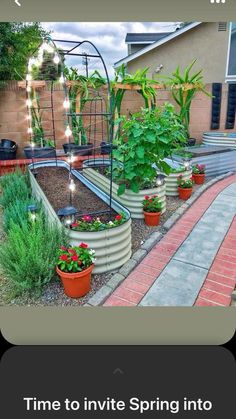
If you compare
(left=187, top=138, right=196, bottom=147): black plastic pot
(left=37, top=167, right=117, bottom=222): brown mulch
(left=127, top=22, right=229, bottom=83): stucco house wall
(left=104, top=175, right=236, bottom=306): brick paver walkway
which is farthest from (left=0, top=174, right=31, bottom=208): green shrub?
(left=127, top=22, right=229, bottom=83): stucco house wall

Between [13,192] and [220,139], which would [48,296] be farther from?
[220,139]

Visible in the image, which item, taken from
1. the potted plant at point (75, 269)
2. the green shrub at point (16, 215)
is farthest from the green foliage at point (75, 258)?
the green shrub at point (16, 215)

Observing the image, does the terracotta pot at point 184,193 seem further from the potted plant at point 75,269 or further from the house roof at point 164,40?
the house roof at point 164,40

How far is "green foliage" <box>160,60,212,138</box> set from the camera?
5352 millimetres

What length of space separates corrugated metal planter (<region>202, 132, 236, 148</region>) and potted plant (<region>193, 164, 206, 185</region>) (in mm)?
1643

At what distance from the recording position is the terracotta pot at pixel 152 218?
3018 millimetres

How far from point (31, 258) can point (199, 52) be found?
24.9 feet

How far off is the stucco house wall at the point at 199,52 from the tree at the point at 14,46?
3119 mm

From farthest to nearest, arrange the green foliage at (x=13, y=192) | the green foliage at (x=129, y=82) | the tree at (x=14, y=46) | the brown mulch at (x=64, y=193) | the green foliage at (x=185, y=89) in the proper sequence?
the green foliage at (x=185, y=89) → the green foliage at (x=129, y=82) → the tree at (x=14, y=46) → the green foliage at (x=13, y=192) → the brown mulch at (x=64, y=193)

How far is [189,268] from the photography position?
230cm
